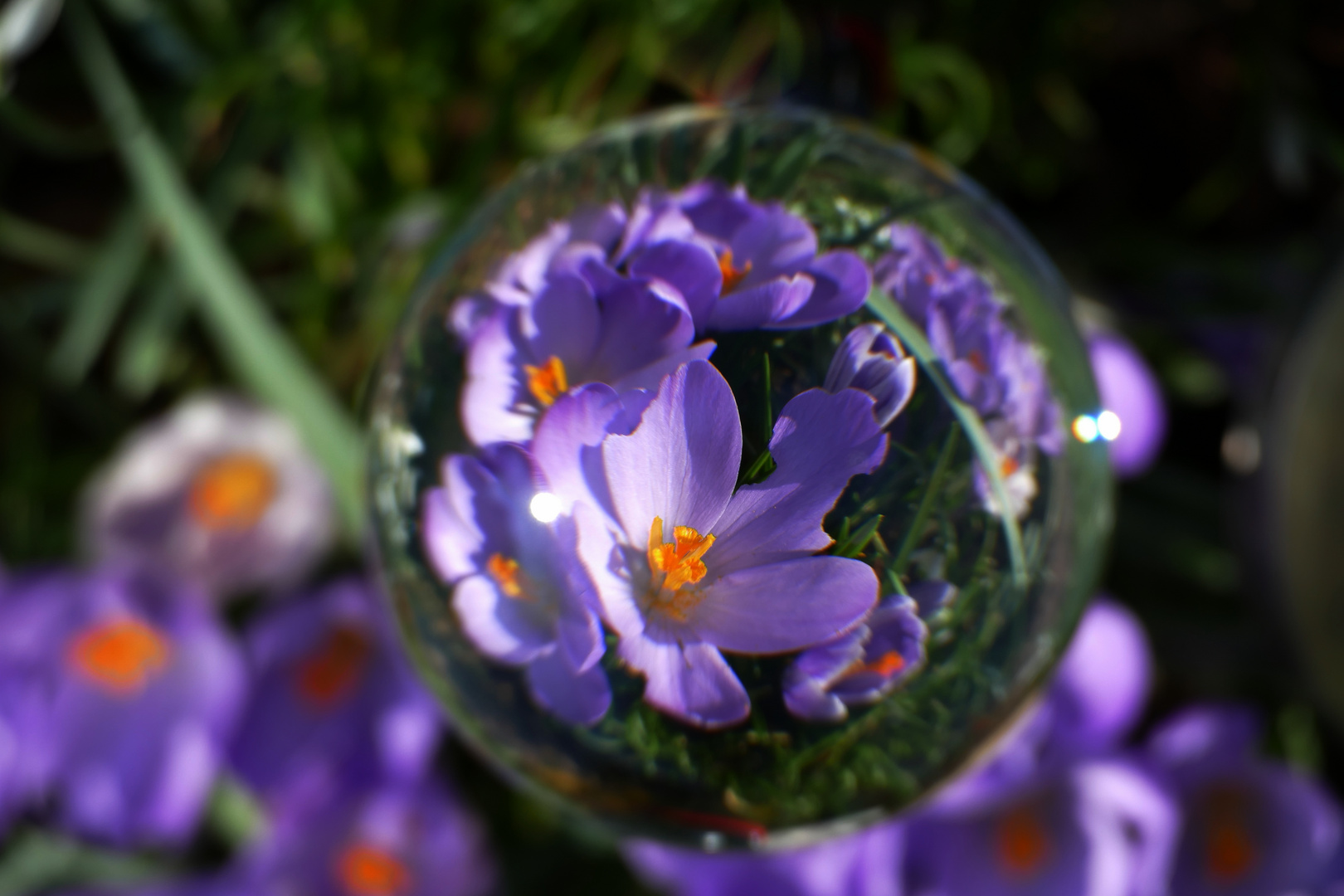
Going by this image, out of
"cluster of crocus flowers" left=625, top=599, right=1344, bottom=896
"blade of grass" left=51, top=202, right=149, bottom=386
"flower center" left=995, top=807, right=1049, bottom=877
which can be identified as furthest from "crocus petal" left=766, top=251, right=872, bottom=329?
"blade of grass" left=51, top=202, right=149, bottom=386

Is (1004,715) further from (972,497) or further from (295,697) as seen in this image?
(295,697)

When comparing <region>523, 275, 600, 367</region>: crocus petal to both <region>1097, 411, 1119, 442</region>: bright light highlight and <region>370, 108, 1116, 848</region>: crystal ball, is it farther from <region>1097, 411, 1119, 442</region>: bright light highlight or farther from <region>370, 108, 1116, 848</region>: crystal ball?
<region>1097, 411, 1119, 442</region>: bright light highlight

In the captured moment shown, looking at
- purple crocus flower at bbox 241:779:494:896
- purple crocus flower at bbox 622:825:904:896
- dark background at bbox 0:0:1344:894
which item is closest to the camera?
purple crocus flower at bbox 622:825:904:896

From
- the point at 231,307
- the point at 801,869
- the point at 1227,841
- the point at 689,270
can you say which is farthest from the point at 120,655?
the point at 1227,841

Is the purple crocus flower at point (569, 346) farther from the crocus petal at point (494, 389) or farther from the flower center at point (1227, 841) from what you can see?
the flower center at point (1227, 841)

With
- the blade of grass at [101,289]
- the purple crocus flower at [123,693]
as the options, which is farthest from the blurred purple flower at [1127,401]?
the blade of grass at [101,289]

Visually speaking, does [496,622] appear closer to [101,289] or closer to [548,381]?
[548,381]

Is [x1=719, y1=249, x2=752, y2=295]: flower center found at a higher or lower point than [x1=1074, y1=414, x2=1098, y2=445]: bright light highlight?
higher

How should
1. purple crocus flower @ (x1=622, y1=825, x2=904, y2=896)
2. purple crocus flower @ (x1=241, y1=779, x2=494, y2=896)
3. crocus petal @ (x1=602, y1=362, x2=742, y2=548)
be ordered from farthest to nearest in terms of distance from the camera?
purple crocus flower @ (x1=241, y1=779, x2=494, y2=896) < purple crocus flower @ (x1=622, y1=825, x2=904, y2=896) < crocus petal @ (x1=602, y1=362, x2=742, y2=548)
